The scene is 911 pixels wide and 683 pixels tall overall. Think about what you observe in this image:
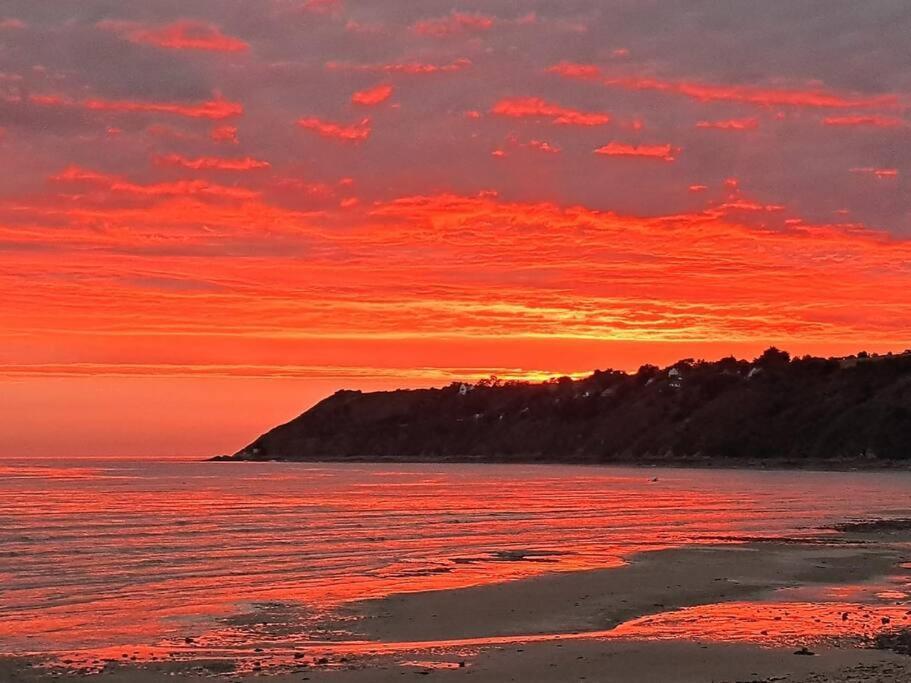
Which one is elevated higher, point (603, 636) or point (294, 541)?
point (294, 541)

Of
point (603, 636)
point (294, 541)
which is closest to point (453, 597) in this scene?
point (603, 636)

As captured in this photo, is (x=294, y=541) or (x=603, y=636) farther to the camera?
(x=294, y=541)

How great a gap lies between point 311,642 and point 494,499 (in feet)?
208

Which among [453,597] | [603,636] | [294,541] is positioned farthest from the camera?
[294,541]

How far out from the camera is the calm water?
28.5m

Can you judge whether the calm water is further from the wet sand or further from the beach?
the wet sand

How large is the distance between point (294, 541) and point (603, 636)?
26373 millimetres

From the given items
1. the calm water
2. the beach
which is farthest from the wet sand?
the calm water

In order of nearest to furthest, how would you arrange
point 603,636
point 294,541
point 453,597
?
point 603,636 < point 453,597 < point 294,541

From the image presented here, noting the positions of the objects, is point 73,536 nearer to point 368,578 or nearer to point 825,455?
point 368,578

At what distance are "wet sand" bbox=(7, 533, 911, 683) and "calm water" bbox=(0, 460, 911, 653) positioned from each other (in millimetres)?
3090

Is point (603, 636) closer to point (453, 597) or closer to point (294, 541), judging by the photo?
point (453, 597)

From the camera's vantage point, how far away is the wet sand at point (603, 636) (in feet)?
64.8

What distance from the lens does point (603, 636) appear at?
2389 cm
